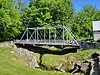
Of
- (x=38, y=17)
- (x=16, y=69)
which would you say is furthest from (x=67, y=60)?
(x=38, y=17)

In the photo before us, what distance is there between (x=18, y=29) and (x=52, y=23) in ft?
36.2

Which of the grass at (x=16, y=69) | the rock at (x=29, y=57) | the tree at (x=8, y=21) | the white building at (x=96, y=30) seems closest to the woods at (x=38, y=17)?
the tree at (x=8, y=21)

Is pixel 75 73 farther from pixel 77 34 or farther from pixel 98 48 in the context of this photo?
pixel 77 34

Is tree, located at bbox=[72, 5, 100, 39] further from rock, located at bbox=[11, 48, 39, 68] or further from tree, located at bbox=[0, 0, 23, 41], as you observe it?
rock, located at bbox=[11, 48, 39, 68]

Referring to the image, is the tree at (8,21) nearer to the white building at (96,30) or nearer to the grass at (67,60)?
the white building at (96,30)

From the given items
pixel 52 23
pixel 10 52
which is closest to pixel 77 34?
pixel 52 23

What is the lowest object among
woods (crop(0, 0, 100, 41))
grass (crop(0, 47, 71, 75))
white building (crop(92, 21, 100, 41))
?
grass (crop(0, 47, 71, 75))

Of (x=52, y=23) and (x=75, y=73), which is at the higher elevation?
(x=52, y=23)

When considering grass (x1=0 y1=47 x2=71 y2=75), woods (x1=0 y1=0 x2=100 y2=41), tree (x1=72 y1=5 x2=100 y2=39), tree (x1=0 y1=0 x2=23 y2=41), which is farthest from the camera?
tree (x1=72 y1=5 x2=100 y2=39)

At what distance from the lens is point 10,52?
49.1m

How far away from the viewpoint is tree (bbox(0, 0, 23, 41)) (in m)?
67.8

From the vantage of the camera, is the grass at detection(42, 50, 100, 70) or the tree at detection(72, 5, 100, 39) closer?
the grass at detection(42, 50, 100, 70)

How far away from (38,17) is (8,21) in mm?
12689

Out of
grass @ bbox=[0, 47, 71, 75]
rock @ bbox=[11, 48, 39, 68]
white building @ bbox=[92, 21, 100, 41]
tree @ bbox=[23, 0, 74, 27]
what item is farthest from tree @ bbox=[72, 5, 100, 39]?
grass @ bbox=[0, 47, 71, 75]
